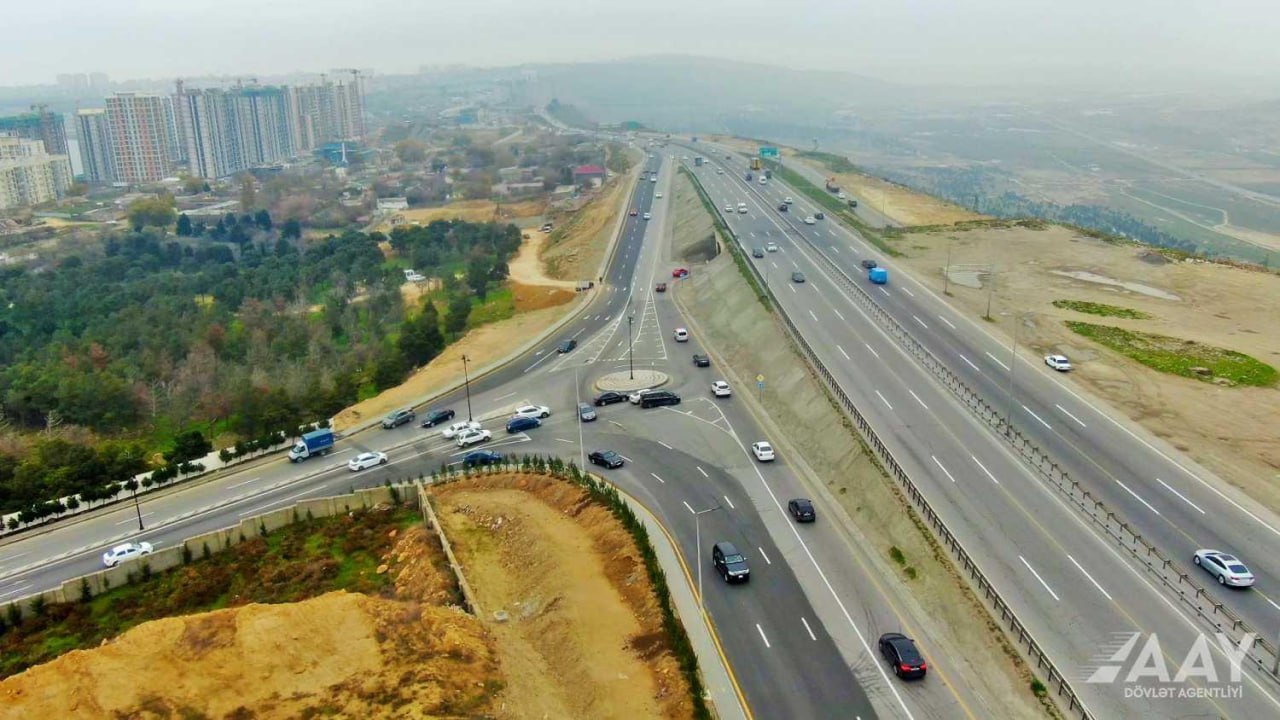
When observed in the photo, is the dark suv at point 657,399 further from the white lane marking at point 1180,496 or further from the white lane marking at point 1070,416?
the white lane marking at point 1180,496

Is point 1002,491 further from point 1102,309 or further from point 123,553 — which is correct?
point 123,553

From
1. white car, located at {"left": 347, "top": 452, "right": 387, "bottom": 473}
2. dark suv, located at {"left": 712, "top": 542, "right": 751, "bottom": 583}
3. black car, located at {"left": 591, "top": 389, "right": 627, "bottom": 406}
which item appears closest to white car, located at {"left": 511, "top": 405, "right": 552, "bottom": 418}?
black car, located at {"left": 591, "top": 389, "right": 627, "bottom": 406}

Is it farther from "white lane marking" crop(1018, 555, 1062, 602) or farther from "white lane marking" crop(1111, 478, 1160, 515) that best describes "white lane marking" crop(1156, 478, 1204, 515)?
"white lane marking" crop(1018, 555, 1062, 602)

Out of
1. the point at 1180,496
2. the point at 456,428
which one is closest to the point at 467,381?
the point at 456,428

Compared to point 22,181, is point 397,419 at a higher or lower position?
higher

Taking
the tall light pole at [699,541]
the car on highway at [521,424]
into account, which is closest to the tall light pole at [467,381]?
the car on highway at [521,424]
